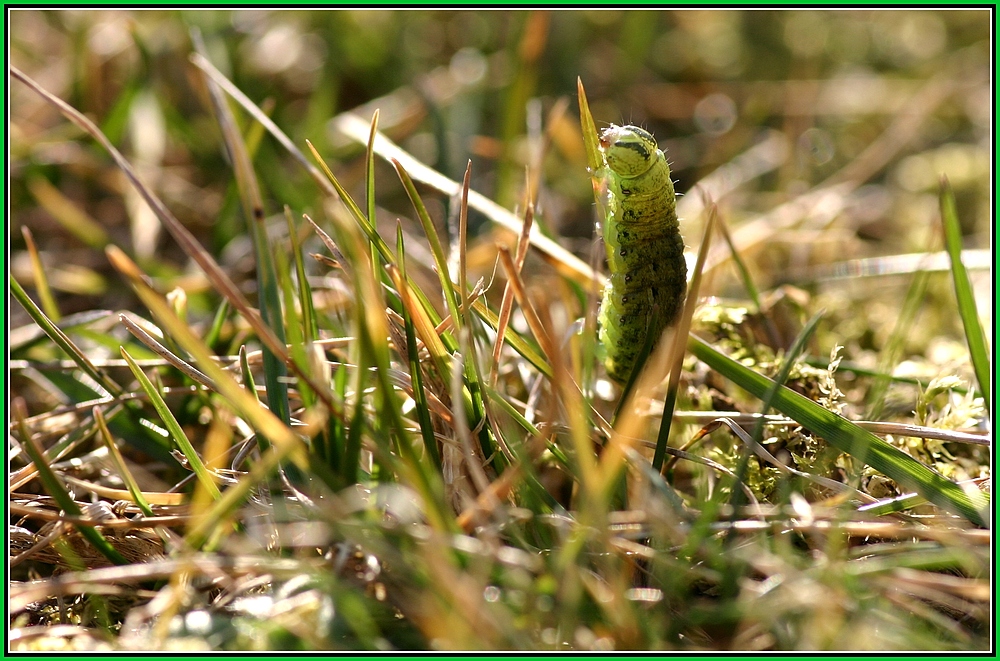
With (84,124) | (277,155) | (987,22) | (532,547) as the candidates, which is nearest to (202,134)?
(277,155)

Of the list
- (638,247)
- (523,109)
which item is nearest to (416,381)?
(638,247)

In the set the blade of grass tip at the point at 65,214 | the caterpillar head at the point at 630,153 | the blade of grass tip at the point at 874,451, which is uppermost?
the caterpillar head at the point at 630,153

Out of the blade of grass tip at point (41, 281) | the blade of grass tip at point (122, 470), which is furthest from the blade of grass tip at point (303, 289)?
the blade of grass tip at point (41, 281)

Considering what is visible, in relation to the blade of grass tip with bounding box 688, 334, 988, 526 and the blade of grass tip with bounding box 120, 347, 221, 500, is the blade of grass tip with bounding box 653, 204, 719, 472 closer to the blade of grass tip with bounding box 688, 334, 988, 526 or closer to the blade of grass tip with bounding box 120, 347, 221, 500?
the blade of grass tip with bounding box 688, 334, 988, 526

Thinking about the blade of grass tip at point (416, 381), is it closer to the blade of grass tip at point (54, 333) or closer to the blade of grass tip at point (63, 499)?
the blade of grass tip at point (63, 499)

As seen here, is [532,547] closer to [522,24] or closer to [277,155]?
[277,155]

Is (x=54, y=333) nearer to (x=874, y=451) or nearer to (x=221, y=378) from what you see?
(x=221, y=378)
